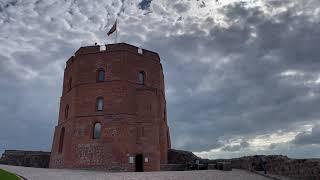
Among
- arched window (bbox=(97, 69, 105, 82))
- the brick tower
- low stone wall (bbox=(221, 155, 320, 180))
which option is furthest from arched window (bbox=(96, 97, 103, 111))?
low stone wall (bbox=(221, 155, 320, 180))

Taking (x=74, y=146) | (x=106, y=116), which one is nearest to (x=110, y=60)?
(x=106, y=116)

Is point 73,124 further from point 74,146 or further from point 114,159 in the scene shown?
point 114,159

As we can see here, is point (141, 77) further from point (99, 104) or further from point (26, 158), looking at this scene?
point (26, 158)

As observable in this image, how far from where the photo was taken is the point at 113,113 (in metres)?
31.7

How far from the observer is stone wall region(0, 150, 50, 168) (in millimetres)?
35406

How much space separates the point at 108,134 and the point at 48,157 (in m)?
10.1

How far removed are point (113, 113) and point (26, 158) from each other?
10.9 metres

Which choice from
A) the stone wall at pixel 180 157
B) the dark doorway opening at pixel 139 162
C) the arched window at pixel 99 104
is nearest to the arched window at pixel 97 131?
the arched window at pixel 99 104

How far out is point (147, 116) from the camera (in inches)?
1281

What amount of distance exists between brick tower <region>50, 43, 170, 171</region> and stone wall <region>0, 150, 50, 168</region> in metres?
2.32

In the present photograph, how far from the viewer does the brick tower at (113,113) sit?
30.8 meters

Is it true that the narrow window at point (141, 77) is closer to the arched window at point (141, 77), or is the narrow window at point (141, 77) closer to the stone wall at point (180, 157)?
the arched window at point (141, 77)

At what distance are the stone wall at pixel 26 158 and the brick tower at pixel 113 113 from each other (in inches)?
91.2

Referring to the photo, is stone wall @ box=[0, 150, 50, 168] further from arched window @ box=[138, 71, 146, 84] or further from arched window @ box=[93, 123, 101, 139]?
arched window @ box=[138, 71, 146, 84]
